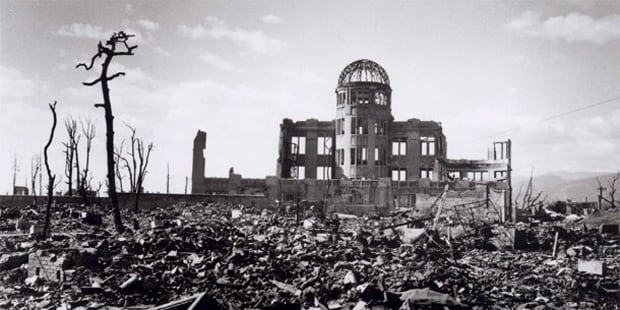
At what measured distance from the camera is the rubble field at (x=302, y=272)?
348 inches

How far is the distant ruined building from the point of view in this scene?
39.2 meters

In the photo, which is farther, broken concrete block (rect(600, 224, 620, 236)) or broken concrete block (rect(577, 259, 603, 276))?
broken concrete block (rect(600, 224, 620, 236))

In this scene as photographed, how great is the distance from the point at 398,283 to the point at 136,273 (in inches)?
224

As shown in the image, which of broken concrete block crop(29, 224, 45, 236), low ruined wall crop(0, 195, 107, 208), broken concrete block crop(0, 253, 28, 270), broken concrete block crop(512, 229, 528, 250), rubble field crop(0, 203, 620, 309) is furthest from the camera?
low ruined wall crop(0, 195, 107, 208)

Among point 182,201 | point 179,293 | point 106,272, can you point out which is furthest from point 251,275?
point 182,201

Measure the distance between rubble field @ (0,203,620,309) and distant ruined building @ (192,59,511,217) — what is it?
74.6ft

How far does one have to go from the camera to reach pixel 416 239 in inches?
623

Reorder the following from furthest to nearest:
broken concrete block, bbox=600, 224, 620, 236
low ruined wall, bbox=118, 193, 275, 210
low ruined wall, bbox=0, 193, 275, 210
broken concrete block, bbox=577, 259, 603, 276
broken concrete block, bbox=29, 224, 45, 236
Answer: low ruined wall, bbox=118, 193, 275, 210, low ruined wall, bbox=0, 193, 275, 210, broken concrete block, bbox=600, 224, 620, 236, broken concrete block, bbox=29, 224, 45, 236, broken concrete block, bbox=577, 259, 603, 276

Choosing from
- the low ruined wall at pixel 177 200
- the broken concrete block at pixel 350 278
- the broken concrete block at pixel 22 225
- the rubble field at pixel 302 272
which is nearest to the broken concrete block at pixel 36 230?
the rubble field at pixel 302 272

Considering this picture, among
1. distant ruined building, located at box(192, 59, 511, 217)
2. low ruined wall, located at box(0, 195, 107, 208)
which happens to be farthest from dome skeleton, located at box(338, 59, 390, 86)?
low ruined wall, located at box(0, 195, 107, 208)

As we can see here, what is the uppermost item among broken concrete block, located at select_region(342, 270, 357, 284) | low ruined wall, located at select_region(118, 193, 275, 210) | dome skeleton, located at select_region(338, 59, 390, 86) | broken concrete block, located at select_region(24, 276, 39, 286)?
dome skeleton, located at select_region(338, 59, 390, 86)

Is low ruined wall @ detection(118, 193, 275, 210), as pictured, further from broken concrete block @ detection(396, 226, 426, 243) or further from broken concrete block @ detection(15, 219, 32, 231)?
broken concrete block @ detection(396, 226, 426, 243)

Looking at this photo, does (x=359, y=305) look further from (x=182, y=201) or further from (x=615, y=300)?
(x=182, y=201)

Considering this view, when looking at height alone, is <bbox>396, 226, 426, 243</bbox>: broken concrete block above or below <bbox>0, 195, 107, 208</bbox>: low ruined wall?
below
